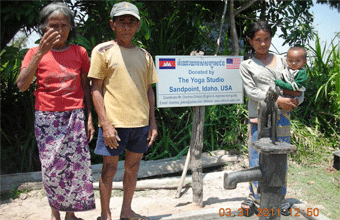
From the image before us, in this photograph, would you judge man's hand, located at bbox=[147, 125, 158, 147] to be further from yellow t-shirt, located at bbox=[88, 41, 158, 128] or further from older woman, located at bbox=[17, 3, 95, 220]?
older woman, located at bbox=[17, 3, 95, 220]

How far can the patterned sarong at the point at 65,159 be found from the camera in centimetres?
234

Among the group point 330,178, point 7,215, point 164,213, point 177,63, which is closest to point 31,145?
point 7,215

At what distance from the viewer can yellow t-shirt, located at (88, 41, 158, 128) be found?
7.79ft

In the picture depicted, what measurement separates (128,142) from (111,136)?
0.79 ft

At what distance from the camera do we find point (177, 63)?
310 cm

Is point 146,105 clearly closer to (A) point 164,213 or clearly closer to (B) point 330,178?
(A) point 164,213

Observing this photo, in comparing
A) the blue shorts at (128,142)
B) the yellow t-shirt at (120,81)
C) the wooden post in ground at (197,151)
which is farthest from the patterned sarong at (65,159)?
the wooden post in ground at (197,151)

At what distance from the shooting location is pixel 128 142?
8.45 ft

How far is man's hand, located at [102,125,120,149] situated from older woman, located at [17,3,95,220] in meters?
0.18

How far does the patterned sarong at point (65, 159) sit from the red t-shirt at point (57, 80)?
0.22 ft

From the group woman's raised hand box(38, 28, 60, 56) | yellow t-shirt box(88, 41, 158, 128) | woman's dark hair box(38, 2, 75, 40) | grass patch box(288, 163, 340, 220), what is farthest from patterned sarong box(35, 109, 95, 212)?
grass patch box(288, 163, 340, 220)

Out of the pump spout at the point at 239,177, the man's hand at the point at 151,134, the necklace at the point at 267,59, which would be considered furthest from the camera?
the necklace at the point at 267,59

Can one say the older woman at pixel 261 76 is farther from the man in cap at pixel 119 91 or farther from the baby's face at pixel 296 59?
the man in cap at pixel 119 91
